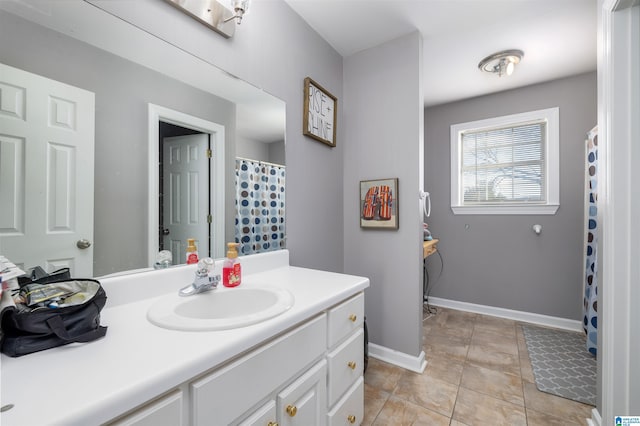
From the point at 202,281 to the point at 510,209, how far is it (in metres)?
3.02

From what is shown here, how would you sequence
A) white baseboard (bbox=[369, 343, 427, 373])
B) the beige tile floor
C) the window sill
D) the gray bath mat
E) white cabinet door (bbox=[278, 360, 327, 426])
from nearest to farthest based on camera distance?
white cabinet door (bbox=[278, 360, 327, 426]), the beige tile floor, the gray bath mat, white baseboard (bbox=[369, 343, 427, 373]), the window sill

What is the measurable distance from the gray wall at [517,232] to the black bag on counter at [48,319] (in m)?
3.23

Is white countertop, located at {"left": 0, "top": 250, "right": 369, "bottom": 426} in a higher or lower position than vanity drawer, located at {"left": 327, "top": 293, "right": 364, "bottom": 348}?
higher

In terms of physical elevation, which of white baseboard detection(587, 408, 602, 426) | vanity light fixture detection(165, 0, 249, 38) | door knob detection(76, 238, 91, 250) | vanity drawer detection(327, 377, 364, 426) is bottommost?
white baseboard detection(587, 408, 602, 426)

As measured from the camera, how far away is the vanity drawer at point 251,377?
0.62 meters

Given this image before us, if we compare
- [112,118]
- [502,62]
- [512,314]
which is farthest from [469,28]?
[512,314]

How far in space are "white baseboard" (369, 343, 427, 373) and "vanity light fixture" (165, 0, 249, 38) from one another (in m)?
2.24

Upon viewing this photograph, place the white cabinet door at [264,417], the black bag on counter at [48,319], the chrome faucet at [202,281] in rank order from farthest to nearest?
the chrome faucet at [202,281], the white cabinet door at [264,417], the black bag on counter at [48,319]

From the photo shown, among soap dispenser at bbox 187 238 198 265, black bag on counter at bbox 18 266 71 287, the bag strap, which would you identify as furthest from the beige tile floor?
black bag on counter at bbox 18 266 71 287

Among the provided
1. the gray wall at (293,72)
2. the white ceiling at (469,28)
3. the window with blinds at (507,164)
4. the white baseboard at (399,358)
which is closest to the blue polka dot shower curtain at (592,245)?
the window with blinds at (507,164)

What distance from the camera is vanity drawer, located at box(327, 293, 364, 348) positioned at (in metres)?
1.07

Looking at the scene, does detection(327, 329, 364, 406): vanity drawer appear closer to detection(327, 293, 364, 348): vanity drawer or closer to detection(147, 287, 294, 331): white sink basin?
detection(327, 293, 364, 348): vanity drawer

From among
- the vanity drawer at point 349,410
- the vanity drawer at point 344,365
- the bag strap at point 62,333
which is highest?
the bag strap at point 62,333

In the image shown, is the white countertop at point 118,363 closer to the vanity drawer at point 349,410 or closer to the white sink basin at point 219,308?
the white sink basin at point 219,308
